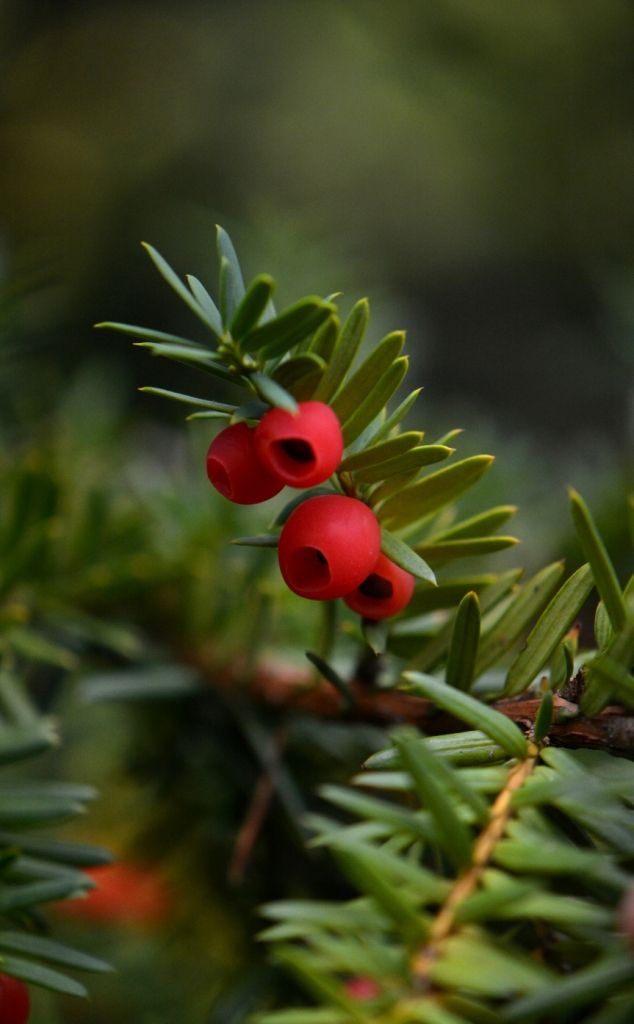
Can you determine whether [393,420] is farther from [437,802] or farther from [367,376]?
[437,802]

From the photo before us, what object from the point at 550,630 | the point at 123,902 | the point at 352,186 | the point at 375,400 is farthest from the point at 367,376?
the point at 352,186

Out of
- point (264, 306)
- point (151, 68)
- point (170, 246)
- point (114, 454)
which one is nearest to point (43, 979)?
point (264, 306)

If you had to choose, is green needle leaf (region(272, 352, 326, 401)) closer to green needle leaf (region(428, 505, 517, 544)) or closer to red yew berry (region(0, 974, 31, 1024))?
green needle leaf (region(428, 505, 517, 544))

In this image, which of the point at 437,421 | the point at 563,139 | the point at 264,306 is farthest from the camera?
the point at 563,139

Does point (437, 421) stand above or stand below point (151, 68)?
below

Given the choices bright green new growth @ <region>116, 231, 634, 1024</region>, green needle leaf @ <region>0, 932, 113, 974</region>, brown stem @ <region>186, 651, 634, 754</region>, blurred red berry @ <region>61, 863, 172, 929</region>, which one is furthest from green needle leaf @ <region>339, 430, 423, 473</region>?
blurred red berry @ <region>61, 863, 172, 929</region>

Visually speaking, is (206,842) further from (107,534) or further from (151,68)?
(151,68)

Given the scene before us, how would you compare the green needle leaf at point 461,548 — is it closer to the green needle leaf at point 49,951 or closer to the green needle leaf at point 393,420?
the green needle leaf at point 393,420
